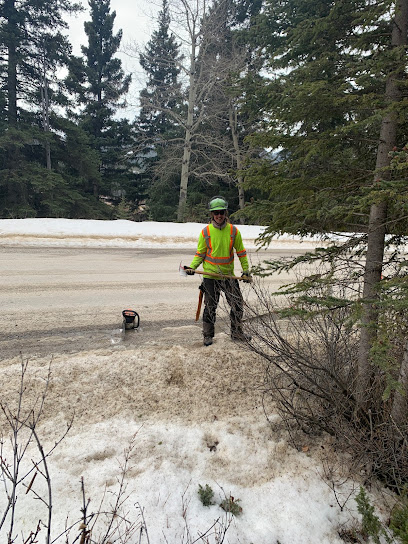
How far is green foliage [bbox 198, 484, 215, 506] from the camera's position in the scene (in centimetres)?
221

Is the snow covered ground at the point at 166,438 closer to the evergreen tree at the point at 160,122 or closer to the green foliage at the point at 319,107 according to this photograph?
the green foliage at the point at 319,107

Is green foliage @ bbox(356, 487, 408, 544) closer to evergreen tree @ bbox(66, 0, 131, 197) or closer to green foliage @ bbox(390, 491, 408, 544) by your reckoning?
green foliage @ bbox(390, 491, 408, 544)

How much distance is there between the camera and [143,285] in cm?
702

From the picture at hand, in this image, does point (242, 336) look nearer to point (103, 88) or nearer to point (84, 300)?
point (84, 300)

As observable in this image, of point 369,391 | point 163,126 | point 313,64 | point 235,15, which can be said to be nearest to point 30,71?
point 163,126

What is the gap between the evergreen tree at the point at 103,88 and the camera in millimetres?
24547

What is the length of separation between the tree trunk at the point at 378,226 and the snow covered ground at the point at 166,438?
69cm

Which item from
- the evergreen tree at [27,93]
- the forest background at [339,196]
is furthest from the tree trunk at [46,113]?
the forest background at [339,196]

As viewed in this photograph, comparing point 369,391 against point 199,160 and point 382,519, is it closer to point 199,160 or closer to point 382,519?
point 382,519

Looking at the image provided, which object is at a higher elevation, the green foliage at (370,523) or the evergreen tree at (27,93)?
the evergreen tree at (27,93)

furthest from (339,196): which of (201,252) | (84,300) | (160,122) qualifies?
(160,122)

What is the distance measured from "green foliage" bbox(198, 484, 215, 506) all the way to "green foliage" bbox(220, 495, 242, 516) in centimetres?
8

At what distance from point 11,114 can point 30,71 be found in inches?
121

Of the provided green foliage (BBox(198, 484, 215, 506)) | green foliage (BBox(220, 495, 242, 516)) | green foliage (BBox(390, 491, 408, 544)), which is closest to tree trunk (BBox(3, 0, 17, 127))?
green foliage (BBox(198, 484, 215, 506))
